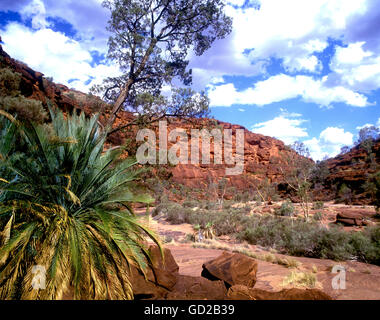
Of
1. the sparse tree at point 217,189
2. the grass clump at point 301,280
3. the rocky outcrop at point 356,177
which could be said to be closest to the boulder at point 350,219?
the grass clump at point 301,280

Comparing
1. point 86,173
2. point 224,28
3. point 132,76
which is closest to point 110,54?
point 132,76

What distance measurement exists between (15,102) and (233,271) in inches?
496

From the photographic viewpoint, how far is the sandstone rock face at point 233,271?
5.45 metres

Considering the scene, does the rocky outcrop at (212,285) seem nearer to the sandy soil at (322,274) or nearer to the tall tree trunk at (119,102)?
the sandy soil at (322,274)

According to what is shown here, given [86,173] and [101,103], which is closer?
[86,173]

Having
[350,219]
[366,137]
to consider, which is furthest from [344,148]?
[350,219]

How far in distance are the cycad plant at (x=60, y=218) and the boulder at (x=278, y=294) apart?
1.76m

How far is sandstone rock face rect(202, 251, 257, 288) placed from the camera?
5450 millimetres

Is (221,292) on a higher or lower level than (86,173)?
lower

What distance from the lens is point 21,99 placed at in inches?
507

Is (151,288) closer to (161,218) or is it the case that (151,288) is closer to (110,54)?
(110,54)
